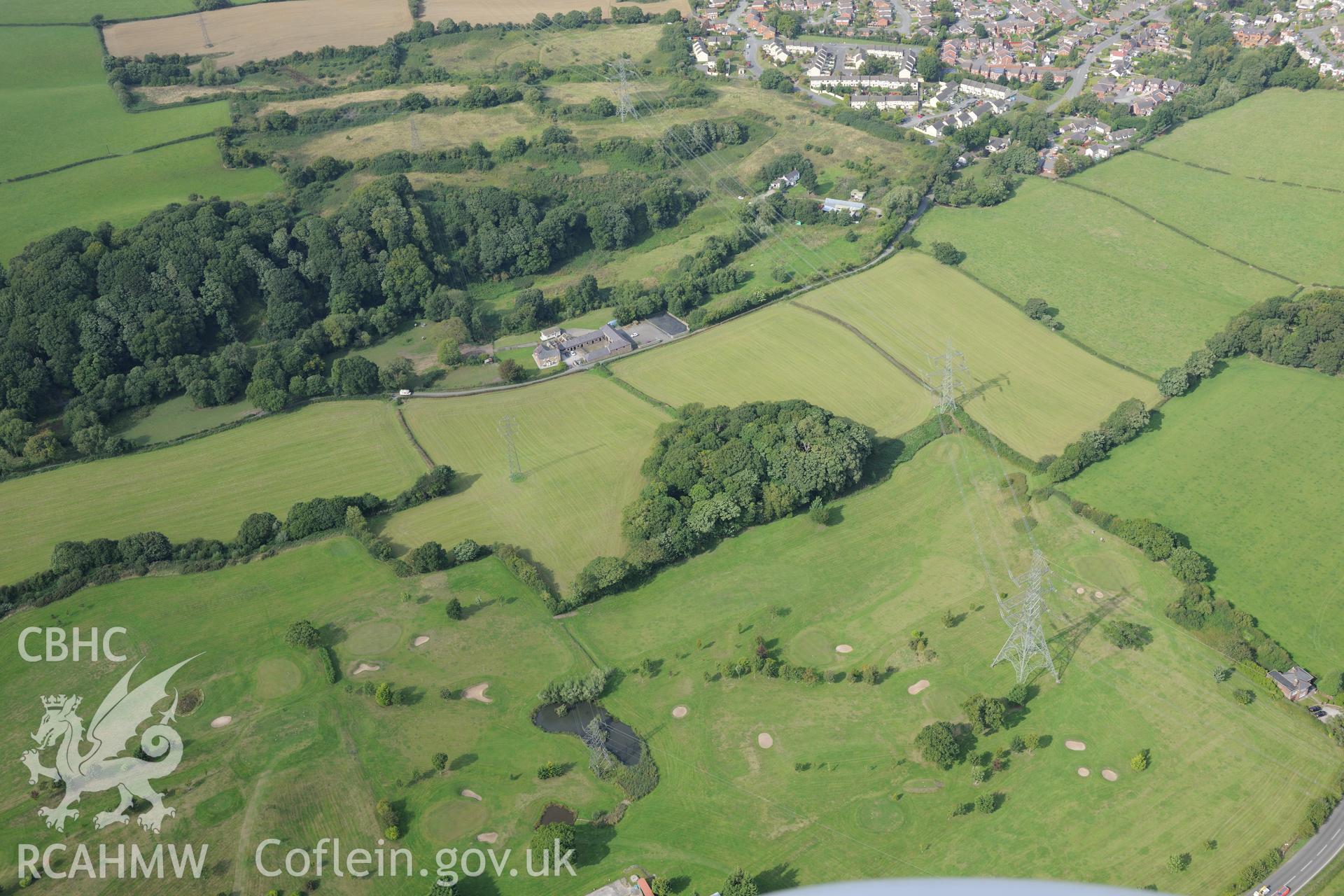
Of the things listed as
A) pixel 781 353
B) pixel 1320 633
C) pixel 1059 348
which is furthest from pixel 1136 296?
pixel 1320 633

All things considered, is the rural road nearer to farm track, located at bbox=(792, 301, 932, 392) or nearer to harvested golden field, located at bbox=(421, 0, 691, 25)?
farm track, located at bbox=(792, 301, 932, 392)

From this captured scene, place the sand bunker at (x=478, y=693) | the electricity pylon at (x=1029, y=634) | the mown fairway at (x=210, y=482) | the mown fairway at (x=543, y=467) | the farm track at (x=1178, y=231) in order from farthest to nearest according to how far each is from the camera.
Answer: the farm track at (x=1178, y=231)
the mown fairway at (x=210, y=482)
the mown fairway at (x=543, y=467)
the sand bunker at (x=478, y=693)
the electricity pylon at (x=1029, y=634)

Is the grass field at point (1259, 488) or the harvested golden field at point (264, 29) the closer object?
the grass field at point (1259, 488)

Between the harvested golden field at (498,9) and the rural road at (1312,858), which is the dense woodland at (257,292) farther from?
the harvested golden field at (498,9)

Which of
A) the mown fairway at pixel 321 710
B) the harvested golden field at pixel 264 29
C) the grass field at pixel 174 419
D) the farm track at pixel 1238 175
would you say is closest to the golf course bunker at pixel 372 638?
the mown fairway at pixel 321 710

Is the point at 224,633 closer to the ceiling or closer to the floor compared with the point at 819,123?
closer to the floor

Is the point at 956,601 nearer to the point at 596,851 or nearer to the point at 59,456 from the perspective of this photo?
the point at 596,851

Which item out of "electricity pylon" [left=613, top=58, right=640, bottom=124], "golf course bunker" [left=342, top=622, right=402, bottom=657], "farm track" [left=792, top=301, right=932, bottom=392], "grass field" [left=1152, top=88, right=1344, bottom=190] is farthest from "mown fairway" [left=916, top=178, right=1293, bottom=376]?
"golf course bunker" [left=342, top=622, right=402, bottom=657]
